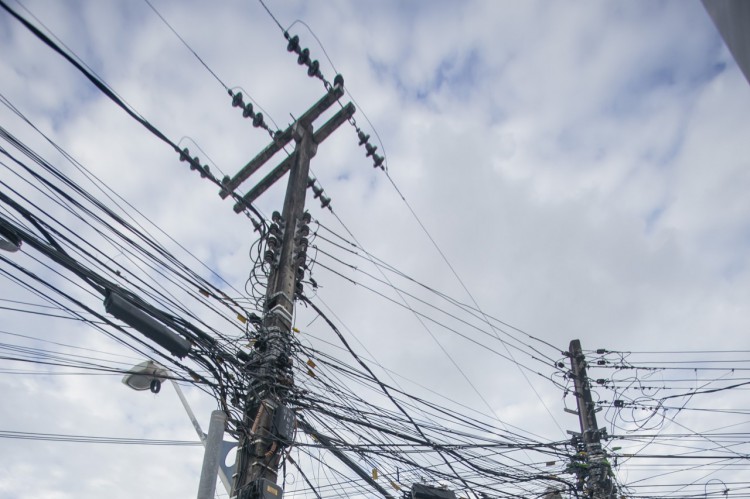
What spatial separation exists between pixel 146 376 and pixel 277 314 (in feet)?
5.82

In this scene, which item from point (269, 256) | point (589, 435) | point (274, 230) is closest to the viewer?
point (269, 256)

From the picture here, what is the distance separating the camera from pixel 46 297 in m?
5.93

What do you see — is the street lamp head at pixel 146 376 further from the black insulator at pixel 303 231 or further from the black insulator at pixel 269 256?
the black insulator at pixel 303 231

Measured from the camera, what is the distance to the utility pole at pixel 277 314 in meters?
6.50

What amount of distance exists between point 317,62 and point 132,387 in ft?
17.6

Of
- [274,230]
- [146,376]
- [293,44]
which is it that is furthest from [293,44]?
[146,376]

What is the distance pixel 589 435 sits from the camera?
1222 centimetres

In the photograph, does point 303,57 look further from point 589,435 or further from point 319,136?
point 589,435

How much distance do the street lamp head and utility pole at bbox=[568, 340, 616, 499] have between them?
28.9 ft

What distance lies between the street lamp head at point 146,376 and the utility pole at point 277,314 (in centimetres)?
107

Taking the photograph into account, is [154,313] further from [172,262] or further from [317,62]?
[317,62]

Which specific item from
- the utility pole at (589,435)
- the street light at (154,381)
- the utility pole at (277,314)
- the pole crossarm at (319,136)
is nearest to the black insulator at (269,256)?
the utility pole at (277,314)

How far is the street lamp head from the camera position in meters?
6.57

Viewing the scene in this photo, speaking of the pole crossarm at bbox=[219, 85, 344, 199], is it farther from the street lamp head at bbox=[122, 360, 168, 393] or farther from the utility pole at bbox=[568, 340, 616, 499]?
the utility pole at bbox=[568, 340, 616, 499]
